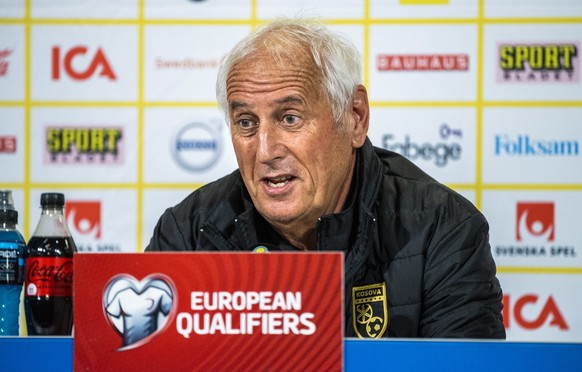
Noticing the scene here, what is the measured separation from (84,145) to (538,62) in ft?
5.25

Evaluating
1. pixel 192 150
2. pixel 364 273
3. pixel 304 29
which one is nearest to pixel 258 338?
pixel 364 273

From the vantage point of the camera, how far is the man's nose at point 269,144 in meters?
1.41

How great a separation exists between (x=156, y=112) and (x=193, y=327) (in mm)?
2062

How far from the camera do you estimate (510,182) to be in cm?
277

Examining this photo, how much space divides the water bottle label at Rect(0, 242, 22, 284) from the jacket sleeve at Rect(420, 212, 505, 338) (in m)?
0.67

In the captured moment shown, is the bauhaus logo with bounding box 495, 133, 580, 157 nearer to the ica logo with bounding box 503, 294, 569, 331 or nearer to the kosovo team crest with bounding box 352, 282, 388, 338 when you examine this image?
the ica logo with bounding box 503, 294, 569, 331

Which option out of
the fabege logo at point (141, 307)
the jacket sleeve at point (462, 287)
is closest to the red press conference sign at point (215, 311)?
the fabege logo at point (141, 307)

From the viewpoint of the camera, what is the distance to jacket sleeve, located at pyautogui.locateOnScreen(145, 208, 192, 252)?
63.8 inches

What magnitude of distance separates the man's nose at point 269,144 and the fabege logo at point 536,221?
1.56 metres

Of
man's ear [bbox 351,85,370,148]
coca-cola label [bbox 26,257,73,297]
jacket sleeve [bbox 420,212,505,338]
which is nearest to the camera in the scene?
coca-cola label [bbox 26,257,73,297]

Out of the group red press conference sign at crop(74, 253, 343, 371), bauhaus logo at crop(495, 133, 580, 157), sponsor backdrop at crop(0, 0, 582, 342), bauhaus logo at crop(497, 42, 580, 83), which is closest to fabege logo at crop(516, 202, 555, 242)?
sponsor backdrop at crop(0, 0, 582, 342)

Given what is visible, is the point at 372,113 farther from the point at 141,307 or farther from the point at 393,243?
the point at 141,307

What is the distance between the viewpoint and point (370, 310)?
1391 mm

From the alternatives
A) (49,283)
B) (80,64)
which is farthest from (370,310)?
(80,64)
